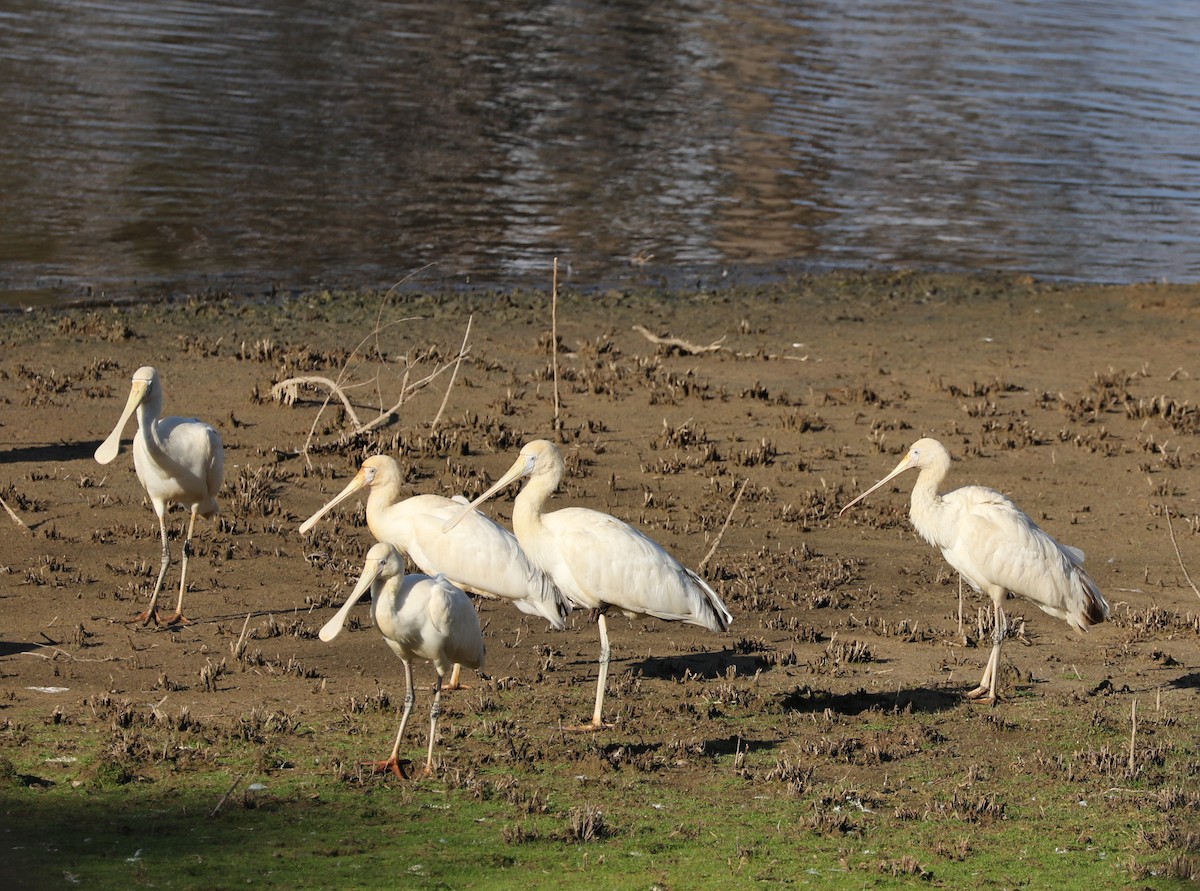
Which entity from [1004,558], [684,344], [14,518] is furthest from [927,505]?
[684,344]

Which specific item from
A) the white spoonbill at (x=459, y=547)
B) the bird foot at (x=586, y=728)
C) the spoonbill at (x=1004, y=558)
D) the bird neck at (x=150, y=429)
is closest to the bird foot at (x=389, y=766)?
the bird foot at (x=586, y=728)

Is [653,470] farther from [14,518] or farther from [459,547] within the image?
[14,518]

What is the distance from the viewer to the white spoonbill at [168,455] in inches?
388

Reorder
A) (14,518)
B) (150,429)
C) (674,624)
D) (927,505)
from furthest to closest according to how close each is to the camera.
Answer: (14,518)
(674,624)
(150,429)
(927,505)

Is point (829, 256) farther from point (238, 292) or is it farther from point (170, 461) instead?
point (170, 461)

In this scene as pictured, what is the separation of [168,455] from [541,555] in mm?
2779

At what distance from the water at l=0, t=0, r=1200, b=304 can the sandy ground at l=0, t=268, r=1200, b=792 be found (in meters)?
2.93

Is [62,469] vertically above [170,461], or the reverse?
[170,461]

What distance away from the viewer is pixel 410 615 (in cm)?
731

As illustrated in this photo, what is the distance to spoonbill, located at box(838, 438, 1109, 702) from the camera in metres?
9.23

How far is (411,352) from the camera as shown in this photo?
16297mm

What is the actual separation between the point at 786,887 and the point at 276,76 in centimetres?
3144

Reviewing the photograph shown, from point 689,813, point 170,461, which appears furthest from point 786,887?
point 170,461

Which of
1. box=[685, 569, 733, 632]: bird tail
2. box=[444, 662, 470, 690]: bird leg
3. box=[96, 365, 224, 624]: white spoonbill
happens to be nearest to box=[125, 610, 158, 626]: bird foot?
box=[96, 365, 224, 624]: white spoonbill
